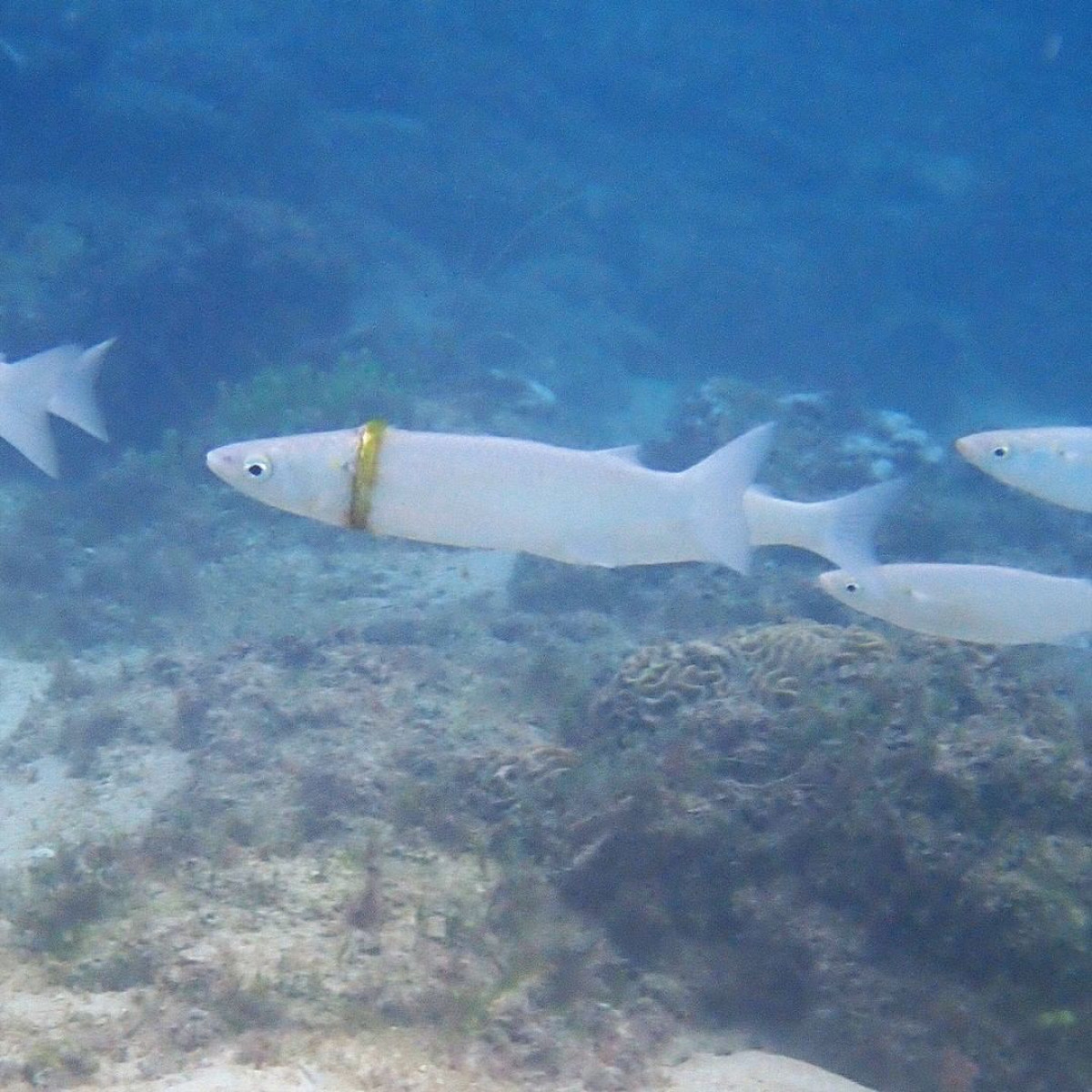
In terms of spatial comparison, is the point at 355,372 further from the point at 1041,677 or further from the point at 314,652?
the point at 1041,677

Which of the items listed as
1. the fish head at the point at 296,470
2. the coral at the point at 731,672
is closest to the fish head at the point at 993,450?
the coral at the point at 731,672

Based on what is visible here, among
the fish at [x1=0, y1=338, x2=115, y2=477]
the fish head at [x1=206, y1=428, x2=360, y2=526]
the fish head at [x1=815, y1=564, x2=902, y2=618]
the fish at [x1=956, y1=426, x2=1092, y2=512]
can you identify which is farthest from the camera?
the fish at [x1=956, y1=426, x2=1092, y2=512]

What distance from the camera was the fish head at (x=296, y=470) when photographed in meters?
3.19

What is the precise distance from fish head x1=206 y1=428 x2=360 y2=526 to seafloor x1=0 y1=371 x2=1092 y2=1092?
2.33 metres

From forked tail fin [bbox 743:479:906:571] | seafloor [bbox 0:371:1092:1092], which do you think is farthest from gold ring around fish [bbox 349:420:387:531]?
seafloor [bbox 0:371:1092:1092]

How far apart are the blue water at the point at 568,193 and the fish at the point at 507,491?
13.3m

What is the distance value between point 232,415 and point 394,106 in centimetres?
2124

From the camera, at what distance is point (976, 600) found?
16.2ft

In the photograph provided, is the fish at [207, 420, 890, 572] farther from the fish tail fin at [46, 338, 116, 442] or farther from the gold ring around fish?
the fish tail fin at [46, 338, 116, 442]

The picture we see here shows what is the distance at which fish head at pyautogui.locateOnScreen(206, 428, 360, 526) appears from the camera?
125 inches

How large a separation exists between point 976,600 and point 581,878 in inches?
100

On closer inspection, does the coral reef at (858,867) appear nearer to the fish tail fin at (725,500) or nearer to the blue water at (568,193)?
the fish tail fin at (725,500)

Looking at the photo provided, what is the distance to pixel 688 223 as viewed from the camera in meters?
30.0

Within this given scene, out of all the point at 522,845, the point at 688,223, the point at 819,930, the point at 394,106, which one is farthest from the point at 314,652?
the point at 394,106
